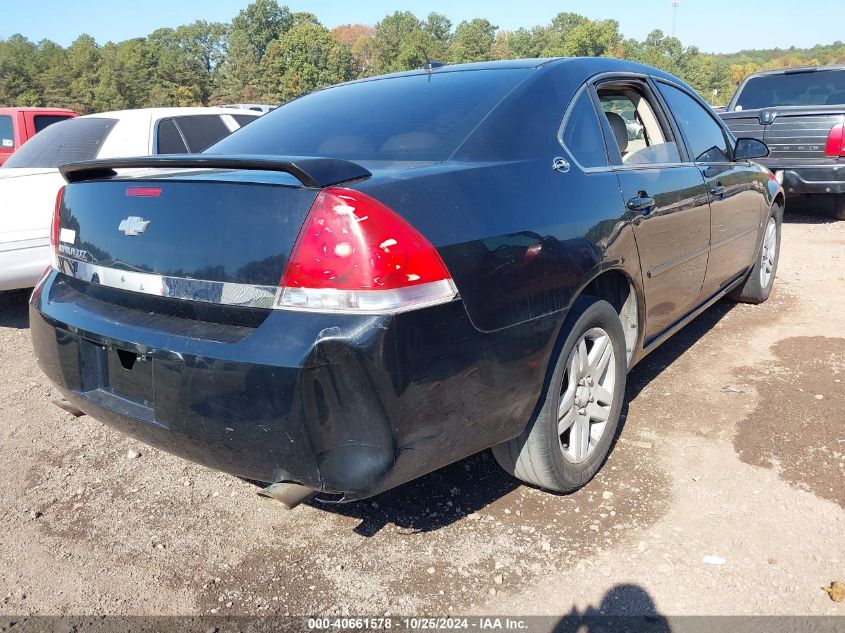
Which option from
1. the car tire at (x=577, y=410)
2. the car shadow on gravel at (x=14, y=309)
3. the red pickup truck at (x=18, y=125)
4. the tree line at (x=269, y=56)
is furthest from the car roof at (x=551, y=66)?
the tree line at (x=269, y=56)

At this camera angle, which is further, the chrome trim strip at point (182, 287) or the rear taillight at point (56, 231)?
the rear taillight at point (56, 231)

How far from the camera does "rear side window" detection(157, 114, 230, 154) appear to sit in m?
5.68

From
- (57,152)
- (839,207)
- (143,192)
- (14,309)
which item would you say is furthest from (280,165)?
(839,207)

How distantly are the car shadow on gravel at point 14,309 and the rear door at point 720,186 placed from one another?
4.83m

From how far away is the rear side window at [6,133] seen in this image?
10898 mm

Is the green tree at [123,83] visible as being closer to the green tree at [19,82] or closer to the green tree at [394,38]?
the green tree at [19,82]

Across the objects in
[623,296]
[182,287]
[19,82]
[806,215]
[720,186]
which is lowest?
[806,215]

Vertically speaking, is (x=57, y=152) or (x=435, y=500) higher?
(x=57, y=152)

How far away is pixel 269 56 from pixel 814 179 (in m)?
87.7

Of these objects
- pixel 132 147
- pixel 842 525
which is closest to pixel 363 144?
pixel 842 525

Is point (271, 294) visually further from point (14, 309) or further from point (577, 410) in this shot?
point (14, 309)

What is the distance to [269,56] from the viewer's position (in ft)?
286

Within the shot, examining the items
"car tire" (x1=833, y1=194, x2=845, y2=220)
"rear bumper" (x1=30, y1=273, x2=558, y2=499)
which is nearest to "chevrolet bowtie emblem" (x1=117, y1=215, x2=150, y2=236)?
"rear bumper" (x1=30, y1=273, x2=558, y2=499)

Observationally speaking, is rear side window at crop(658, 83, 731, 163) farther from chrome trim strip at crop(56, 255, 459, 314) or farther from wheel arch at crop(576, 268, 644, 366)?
chrome trim strip at crop(56, 255, 459, 314)
